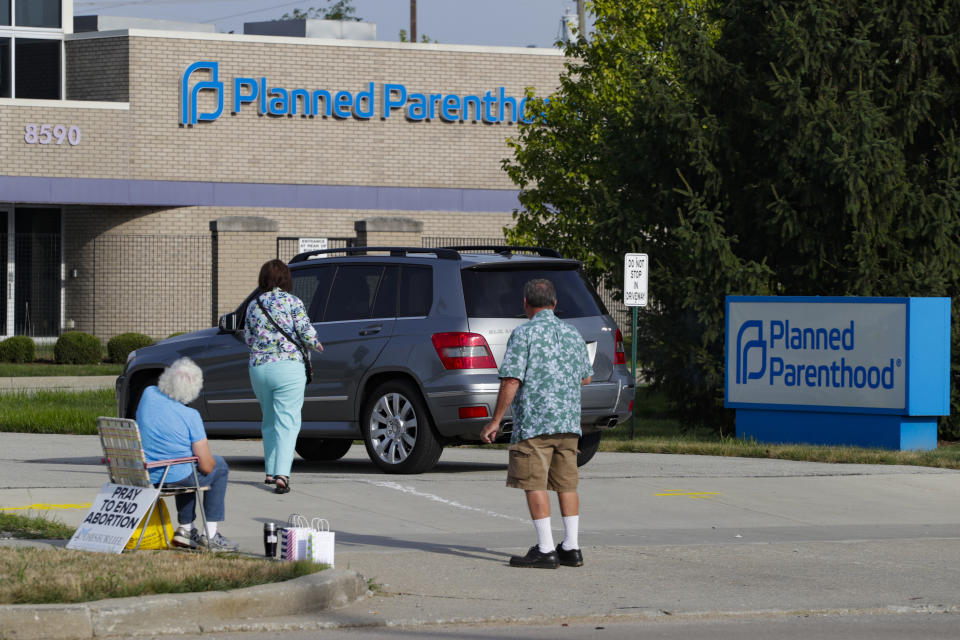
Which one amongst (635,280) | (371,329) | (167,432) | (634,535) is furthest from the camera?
(635,280)

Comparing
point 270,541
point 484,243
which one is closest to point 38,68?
point 484,243

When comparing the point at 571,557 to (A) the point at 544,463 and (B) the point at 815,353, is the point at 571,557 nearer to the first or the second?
(A) the point at 544,463

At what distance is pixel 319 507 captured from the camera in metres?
11.2

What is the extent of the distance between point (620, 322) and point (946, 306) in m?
19.9

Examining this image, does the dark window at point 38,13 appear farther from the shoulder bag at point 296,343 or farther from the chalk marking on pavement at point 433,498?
the shoulder bag at point 296,343

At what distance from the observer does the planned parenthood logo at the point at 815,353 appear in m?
16.1

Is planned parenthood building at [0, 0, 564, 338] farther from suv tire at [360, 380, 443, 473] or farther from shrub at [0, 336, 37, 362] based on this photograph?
suv tire at [360, 380, 443, 473]

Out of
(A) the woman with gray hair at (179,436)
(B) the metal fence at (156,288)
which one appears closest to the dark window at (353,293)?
(A) the woman with gray hair at (179,436)

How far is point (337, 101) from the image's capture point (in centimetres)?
3859

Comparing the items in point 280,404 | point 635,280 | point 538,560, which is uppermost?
point 635,280

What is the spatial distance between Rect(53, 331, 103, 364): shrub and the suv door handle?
64.6 ft

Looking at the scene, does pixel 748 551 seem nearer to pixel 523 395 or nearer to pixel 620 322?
pixel 523 395

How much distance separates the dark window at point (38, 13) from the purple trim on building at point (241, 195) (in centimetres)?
427

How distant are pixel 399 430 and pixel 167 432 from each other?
449 centimetres
